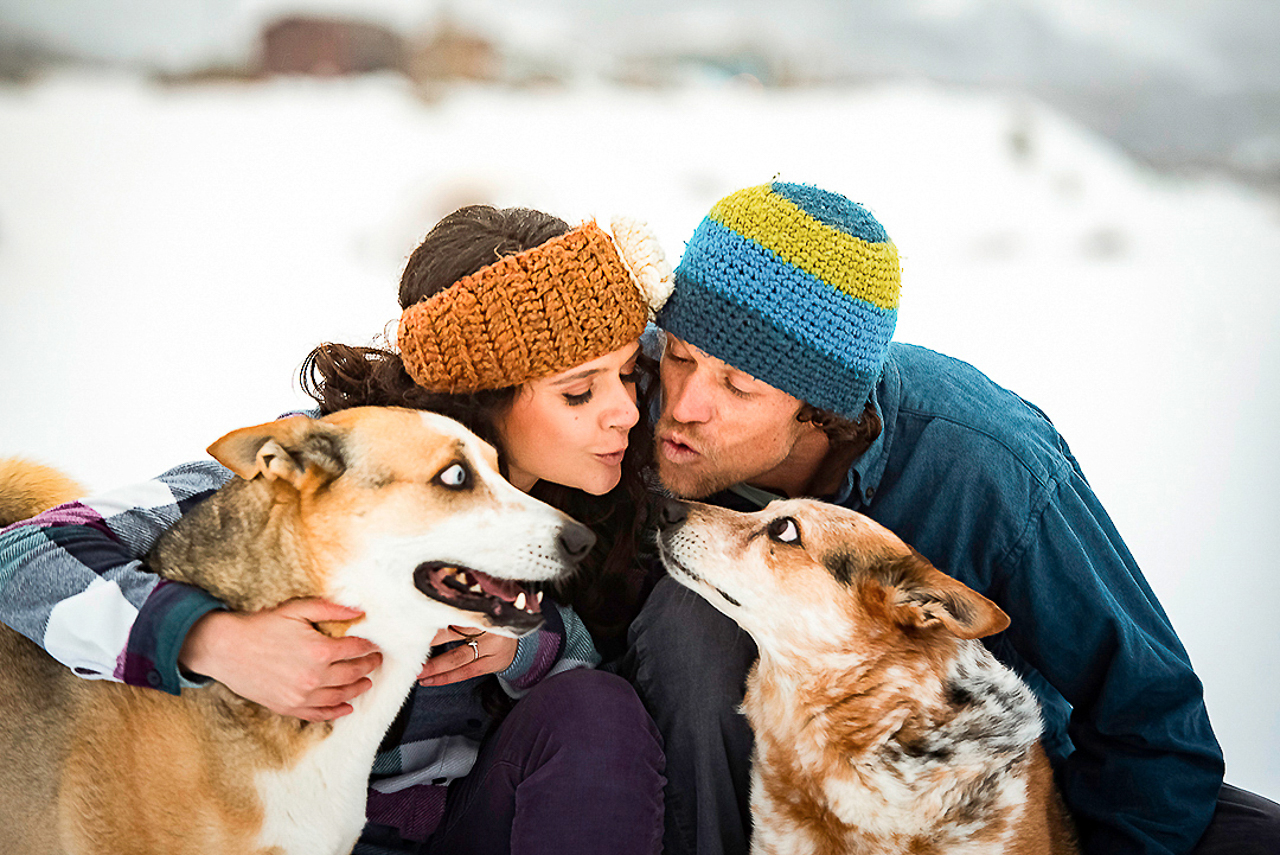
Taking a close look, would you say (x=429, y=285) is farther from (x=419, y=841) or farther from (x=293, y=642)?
(x=419, y=841)

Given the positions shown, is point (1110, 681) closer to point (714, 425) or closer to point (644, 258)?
point (714, 425)

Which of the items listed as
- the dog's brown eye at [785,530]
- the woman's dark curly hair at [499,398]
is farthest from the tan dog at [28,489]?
the dog's brown eye at [785,530]

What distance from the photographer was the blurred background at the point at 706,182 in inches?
112

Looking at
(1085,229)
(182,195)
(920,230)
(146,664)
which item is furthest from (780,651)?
(182,195)

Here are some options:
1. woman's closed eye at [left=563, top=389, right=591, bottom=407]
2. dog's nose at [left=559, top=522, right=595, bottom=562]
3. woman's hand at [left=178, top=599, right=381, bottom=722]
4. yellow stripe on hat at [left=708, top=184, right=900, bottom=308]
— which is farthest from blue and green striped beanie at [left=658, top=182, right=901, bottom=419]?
woman's hand at [left=178, top=599, right=381, bottom=722]

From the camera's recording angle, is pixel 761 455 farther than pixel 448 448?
Yes

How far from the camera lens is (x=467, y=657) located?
1.72 m

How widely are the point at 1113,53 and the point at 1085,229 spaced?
56 cm

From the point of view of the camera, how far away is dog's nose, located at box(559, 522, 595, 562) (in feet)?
4.76

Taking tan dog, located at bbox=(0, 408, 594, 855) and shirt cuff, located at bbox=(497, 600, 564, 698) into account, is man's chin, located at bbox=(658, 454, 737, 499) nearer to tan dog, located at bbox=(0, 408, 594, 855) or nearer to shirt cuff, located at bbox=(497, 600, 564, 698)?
shirt cuff, located at bbox=(497, 600, 564, 698)

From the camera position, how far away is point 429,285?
1649mm

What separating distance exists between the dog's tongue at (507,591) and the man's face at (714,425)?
51 cm

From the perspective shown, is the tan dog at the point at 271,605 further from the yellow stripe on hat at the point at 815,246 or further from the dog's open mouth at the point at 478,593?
the yellow stripe on hat at the point at 815,246

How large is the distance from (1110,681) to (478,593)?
1.21 m
